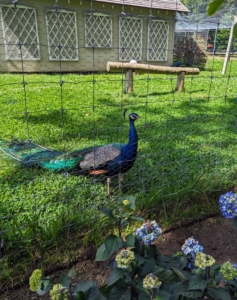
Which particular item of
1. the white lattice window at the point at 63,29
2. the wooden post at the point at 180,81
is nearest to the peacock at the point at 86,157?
the white lattice window at the point at 63,29

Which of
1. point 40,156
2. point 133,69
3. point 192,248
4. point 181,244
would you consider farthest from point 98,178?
point 133,69

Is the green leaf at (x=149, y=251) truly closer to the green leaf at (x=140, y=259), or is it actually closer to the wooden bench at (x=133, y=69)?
the green leaf at (x=140, y=259)

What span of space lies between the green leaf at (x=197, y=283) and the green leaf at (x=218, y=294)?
0.05m

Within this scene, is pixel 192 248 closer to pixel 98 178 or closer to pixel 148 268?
pixel 148 268

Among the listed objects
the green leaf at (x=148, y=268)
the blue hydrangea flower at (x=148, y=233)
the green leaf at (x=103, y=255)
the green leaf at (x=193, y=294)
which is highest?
the blue hydrangea flower at (x=148, y=233)

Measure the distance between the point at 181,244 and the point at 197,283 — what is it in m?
1.12

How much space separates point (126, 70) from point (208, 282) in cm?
521

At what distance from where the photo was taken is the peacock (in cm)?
251

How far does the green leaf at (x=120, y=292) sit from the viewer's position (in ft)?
3.36

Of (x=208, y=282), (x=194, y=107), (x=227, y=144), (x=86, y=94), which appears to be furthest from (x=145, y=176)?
(x=86, y=94)

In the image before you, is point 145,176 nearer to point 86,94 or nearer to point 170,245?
point 170,245

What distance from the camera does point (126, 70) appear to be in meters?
5.82

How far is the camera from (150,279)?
943 mm

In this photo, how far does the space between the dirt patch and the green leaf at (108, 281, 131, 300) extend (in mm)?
735
